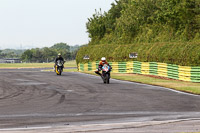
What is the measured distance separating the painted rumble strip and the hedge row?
1.12 feet

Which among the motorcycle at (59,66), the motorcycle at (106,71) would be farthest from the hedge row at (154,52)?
the motorcycle at (59,66)

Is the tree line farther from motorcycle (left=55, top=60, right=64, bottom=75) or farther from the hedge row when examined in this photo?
motorcycle (left=55, top=60, right=64, bottom=75)

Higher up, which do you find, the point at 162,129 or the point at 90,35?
the point at 90,35

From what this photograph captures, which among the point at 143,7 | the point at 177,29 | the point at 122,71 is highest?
the point at 143,7

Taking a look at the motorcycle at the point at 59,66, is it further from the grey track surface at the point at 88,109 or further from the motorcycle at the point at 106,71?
the grey track surface at the point at 88,109

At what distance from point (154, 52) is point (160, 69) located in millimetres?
1991

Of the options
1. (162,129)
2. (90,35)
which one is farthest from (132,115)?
(90,35)

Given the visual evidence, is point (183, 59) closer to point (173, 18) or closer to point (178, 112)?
point (173, 18)

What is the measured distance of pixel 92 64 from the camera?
4834cm

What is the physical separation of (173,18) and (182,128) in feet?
94.7

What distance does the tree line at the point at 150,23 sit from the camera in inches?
1357

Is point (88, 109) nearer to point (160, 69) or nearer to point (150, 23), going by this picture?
point (160, 69)

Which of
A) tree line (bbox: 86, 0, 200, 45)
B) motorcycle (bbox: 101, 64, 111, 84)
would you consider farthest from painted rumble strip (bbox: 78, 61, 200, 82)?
motorcycle (bbox: 101, 64, 111, 84)

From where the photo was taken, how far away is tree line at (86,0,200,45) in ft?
113
